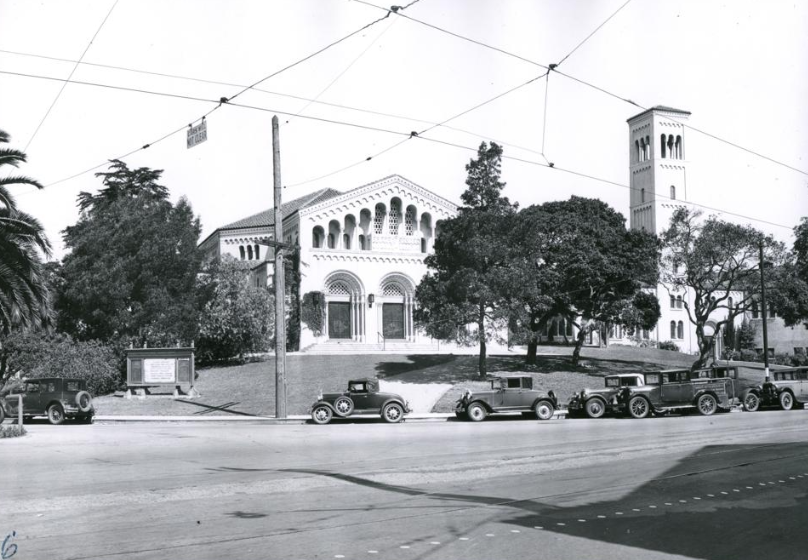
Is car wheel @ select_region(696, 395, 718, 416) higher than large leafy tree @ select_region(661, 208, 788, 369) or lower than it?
lower

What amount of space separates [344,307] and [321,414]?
1174 inches

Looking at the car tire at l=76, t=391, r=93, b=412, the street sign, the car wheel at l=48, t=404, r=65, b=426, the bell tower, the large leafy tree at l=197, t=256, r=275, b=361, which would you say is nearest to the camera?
the street sign

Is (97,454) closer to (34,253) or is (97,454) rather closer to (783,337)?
(34,253)

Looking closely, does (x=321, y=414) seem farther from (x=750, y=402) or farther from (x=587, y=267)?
(x=587, y=267)

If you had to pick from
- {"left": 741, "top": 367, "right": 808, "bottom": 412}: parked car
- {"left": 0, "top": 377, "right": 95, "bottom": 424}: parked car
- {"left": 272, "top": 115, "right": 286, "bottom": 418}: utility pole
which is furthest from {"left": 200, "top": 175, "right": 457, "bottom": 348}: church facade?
{"left": 741, "top": 367, "right": 808, "bottom": 412}: parked car

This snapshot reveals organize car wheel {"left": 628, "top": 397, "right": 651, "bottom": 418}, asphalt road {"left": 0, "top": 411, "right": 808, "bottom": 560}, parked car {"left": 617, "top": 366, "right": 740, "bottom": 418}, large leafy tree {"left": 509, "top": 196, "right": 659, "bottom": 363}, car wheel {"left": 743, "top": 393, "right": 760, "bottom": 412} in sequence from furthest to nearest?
large leafy tree {"left": 509, "top": 196, "right": 659, "bottom": 363}
car wheel {"left": 743, "top": 393, "right": 760, "bottom": 412}
parked car {"left": 617, "top": 366, "right": 740, "bottom": 418}
car wheel {"left": 628, "top": 397, "right": 651, "bottom": 418}
asphalt road {"left": 0, "top": 411, "right": 808, "bottom": 560}

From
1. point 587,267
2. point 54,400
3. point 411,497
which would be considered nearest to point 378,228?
point 587,267

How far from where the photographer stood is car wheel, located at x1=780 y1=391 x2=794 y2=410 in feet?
91.8

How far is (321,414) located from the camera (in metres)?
24.2

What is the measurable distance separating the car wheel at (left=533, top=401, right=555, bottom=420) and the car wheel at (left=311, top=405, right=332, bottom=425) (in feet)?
21.8

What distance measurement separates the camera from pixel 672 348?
66938 millimetres

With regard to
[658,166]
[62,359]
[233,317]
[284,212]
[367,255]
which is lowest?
[62,359]

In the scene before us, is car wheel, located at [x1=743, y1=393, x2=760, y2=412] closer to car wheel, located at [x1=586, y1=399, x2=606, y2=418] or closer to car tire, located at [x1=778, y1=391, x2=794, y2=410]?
car tire, located at [x1=778, y1=391, x2=794, y2=410]

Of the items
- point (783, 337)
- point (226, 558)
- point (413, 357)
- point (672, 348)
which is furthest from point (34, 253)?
point (783, 337)
